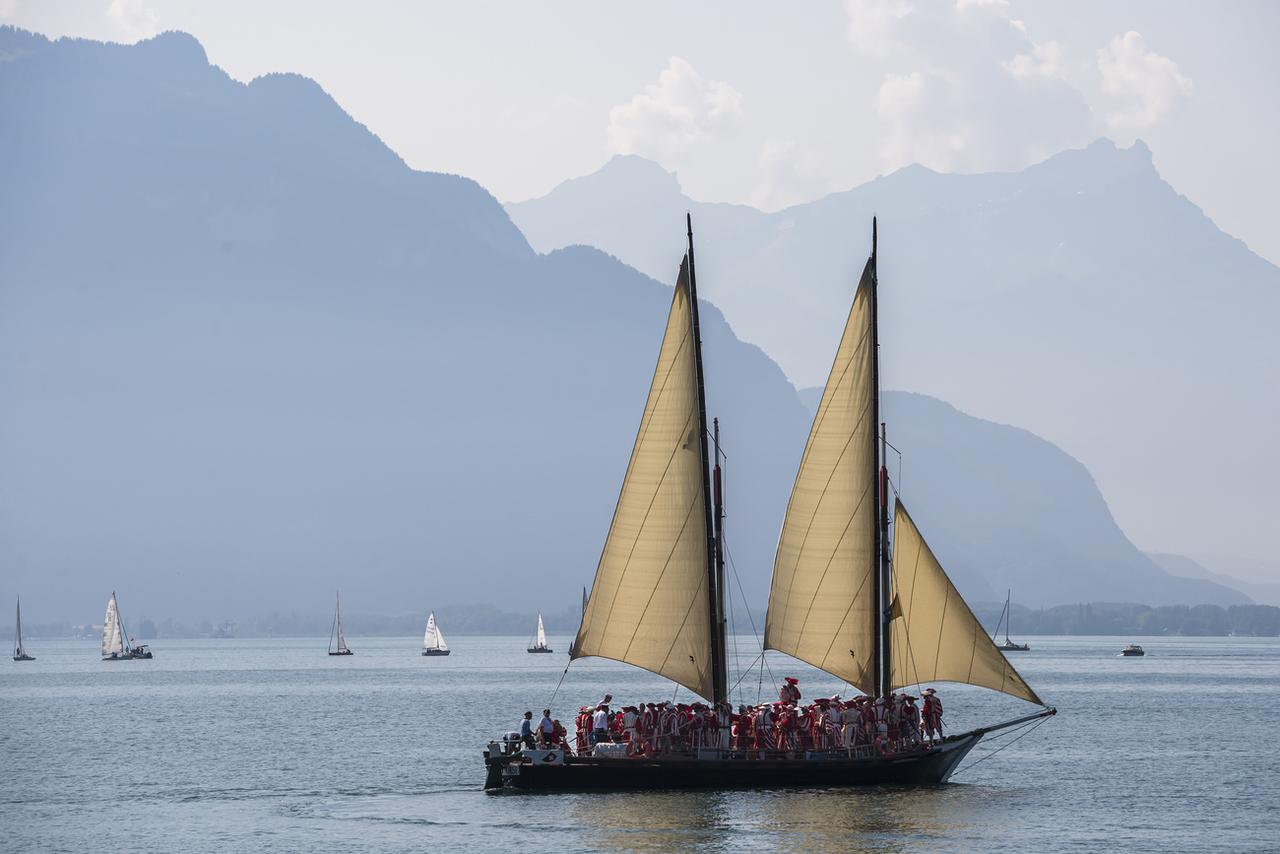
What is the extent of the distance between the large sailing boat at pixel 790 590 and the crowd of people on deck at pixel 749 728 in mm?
331

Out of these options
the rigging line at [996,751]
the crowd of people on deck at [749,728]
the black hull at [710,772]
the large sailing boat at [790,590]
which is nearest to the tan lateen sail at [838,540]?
the large sailing boat at [790,590]

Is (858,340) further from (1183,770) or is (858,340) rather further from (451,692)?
(451,692)

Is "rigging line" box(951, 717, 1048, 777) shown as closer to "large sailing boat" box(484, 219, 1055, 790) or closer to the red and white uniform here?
the red and white uniform

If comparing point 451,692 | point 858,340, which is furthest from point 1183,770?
point 451,692

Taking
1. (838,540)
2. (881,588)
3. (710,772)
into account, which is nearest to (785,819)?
(710,772)

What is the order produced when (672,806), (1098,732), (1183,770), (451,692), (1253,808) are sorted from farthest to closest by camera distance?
(451,692)
(1098,732)
(1183,770)
(1253,808)
(672,806)

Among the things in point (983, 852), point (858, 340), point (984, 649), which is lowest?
point (983, 852)

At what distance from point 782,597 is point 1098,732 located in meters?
49.9

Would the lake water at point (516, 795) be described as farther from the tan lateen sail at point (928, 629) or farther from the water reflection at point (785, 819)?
the tan lateen sail at point (928, 629)

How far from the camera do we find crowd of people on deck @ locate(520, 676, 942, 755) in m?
64.6

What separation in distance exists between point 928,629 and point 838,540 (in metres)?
4.37

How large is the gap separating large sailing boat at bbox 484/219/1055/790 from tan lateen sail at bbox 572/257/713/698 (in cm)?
5

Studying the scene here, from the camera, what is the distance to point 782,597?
219ft

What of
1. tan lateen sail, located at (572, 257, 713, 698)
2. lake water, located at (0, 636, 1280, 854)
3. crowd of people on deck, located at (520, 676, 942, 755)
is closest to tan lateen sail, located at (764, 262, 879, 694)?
crowd of people on deck, located at (520, 676, 942, 755)
